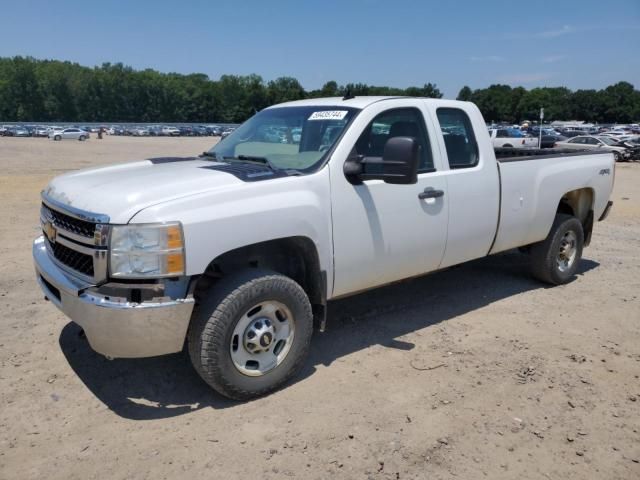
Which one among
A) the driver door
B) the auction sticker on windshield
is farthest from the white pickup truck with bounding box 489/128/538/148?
the auction sticker on windshield

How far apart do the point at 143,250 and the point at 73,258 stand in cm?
68

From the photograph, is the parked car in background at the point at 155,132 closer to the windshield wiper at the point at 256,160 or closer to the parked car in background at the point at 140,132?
the parked car in background at the point at 140,132

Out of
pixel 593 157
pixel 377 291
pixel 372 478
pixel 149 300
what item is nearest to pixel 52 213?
pixel 149 300

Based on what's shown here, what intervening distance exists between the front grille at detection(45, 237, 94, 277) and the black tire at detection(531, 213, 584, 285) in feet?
15.5

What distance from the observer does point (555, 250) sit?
241 inches

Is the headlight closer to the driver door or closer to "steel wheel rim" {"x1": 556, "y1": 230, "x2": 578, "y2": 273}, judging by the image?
the driver door

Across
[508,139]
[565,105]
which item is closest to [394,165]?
[508,139]

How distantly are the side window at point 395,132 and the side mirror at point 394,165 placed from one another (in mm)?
273

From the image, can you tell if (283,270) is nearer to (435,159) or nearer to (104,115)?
(435,159)

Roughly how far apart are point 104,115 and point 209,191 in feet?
484

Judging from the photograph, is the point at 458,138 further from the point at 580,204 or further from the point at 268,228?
the point at 580,204

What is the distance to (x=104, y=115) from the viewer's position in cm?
13788

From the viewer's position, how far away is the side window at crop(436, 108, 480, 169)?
4801 mm

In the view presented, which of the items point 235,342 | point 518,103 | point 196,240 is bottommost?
point 235,342
